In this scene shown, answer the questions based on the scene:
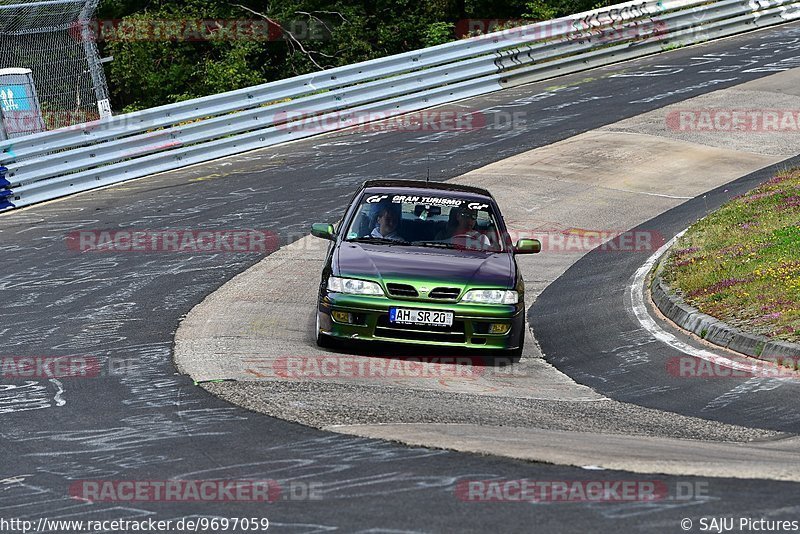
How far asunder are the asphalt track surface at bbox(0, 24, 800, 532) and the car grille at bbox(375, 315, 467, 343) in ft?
3.81

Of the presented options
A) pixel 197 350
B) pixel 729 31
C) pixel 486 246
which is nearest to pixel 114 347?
pixel 197 350

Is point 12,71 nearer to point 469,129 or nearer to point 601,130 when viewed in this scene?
point 469,129

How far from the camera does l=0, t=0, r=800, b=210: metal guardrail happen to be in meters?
18.6

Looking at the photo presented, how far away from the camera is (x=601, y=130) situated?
859 inches

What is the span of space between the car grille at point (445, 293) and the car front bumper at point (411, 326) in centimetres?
6

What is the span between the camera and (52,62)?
72.0 ft

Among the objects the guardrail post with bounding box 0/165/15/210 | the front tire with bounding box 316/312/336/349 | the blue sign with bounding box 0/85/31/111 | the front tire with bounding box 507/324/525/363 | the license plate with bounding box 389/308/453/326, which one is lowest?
the front tire with bounding box 507/324/525/363

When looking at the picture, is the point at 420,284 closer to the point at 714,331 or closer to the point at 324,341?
the point at 324,341

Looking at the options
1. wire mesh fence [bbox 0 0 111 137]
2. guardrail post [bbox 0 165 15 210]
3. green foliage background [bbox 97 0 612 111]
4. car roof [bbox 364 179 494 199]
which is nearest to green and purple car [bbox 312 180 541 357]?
car roof [bbox 364 179 494 199]

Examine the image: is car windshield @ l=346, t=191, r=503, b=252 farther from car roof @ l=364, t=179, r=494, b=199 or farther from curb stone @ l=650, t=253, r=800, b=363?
curb stone @ l=650, t=253, r=800, b=363

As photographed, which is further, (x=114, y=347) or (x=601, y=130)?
(x=601, y=130)

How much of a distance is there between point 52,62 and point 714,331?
1505 cm

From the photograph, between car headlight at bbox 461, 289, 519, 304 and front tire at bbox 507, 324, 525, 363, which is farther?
front tire at bbox 507, 324, 525, 363

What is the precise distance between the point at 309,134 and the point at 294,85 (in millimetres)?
970
